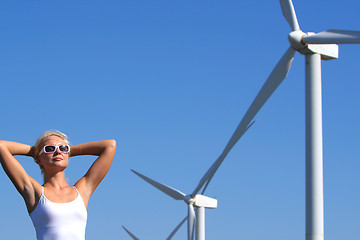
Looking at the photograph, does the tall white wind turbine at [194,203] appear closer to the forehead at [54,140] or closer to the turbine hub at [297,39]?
the turbine hub at [297,39]

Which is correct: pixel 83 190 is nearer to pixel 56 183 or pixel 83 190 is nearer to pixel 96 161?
pixel 56 183

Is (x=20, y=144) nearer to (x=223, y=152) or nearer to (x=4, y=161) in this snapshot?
(x=4, y=161)

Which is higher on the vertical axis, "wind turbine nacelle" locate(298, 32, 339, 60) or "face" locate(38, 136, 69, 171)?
"wind turbine nacelle" locate(298, 32, 339, 60)

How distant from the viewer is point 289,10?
21.2 meters

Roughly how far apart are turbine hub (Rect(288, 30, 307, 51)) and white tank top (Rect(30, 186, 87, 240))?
42.5ft

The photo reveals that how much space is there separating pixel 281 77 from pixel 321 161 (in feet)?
9.94

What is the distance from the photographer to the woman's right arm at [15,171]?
7602 mm

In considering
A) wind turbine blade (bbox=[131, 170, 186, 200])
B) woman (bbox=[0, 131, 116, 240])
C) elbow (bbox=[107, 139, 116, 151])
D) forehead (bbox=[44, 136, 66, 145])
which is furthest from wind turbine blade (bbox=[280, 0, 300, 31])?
wind turbine blade (bbox=[131, 170, 186, 200])

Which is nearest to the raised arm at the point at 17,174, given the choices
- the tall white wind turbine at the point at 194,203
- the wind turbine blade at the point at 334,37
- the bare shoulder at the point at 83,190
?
the bare shoulder at the point at 83,190

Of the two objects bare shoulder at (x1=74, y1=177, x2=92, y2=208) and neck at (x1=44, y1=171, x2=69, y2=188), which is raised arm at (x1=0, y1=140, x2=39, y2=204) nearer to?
neck at (x1=44, y1=171, x2=69, y2=188)

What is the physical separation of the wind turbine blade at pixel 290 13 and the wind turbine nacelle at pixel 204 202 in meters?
29.7

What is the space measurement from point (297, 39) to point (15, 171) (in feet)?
42.8

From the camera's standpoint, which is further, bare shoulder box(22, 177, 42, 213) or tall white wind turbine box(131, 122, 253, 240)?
tall white wind turbine box(131, 122, 253, 240)

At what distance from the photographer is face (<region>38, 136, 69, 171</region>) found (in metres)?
7.80
